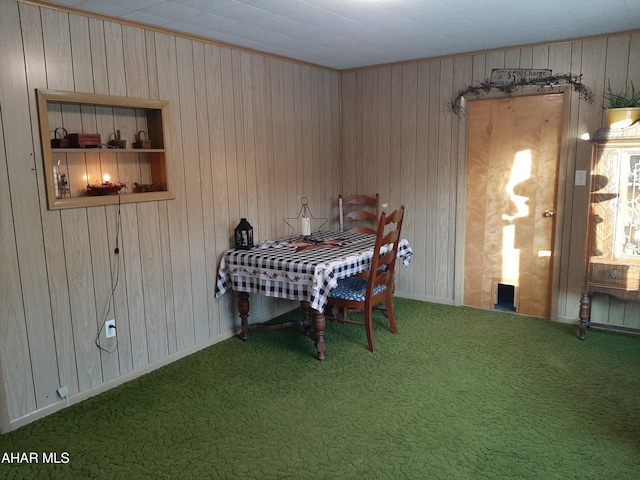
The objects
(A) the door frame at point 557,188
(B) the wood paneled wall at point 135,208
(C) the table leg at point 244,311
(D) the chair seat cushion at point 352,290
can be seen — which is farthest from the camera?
(A) the door frame at point 557,188

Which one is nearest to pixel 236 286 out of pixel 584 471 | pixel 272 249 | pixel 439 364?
pixel 272 249

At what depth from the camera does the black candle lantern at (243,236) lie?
12.7 ft

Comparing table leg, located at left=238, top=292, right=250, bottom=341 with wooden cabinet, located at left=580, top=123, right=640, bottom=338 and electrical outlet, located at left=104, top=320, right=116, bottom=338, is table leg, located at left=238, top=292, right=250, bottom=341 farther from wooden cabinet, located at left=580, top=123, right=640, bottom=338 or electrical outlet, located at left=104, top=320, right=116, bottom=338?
wooden cabinet, located at left=580, top=123, right=640, bottom=338

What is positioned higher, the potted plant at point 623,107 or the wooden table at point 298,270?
the potted plant at point 623,107

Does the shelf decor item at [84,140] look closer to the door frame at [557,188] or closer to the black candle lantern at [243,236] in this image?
the black candle lantern at [243,236]

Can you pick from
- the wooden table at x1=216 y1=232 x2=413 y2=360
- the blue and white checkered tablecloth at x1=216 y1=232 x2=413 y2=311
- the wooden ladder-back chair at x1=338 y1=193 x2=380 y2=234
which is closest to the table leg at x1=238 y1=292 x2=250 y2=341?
the wooden table at x1=216 y1=232 x2=413 y2=360

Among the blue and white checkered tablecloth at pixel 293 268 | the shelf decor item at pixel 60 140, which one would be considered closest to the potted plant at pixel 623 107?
the blue and white checkered tablecloth at pixel 293 268

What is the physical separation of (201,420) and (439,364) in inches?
64.4

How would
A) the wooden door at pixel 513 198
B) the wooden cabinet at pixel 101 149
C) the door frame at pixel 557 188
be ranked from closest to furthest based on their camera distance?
the wooden cabinet at pixel 101 149, the door frame at pixel 557 188, the wooden door at pixel 513 198

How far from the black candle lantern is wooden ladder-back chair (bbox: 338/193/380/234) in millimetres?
1303

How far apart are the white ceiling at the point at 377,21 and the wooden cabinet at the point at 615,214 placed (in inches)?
33.0

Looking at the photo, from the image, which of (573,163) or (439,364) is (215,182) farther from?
(573,163)

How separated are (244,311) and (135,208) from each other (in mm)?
1178

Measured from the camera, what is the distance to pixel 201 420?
2.76 metres
